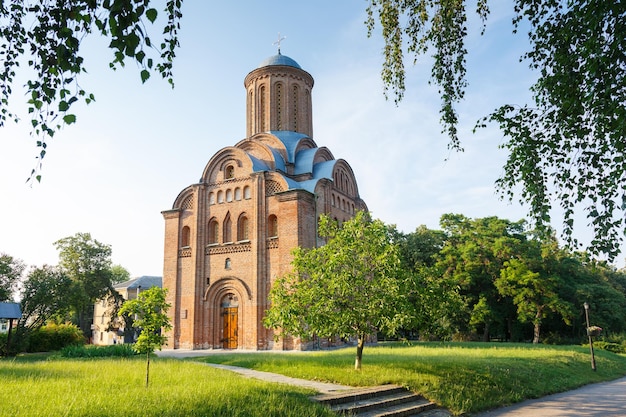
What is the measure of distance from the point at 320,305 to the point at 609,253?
6.99m

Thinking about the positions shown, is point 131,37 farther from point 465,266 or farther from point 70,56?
point 465,266

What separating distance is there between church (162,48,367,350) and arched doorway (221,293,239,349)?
5 cm

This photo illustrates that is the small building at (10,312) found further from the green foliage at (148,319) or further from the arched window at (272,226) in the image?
the green foliage at (148,319)

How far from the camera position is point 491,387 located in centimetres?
1248

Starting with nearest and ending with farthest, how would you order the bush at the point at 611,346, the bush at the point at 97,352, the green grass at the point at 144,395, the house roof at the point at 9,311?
the green grass at the point at 144,395
the bush at the point at 97,352
the house roof at the point at 9,311
the bush at the point at 611,346

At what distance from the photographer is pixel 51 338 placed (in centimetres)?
2425

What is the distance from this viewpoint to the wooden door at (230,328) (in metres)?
24.8

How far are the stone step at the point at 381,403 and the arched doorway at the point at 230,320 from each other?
48.8 feet

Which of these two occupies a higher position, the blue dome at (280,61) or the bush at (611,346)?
the blue dome at (280,61)

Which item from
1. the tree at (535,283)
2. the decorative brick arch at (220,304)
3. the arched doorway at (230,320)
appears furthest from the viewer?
the tree at (535,283)

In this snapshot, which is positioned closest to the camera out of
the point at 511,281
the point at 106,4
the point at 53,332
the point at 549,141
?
the point at 106,4

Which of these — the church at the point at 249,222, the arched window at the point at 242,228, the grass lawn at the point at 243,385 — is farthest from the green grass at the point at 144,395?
the arched window at the point at 242,228

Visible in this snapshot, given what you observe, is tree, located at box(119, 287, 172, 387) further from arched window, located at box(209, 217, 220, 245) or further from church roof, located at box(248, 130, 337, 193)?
arched window, located at box(209, 217, 220, 245)

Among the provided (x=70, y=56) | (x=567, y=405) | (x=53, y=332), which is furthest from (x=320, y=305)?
(x=53, y=332)
